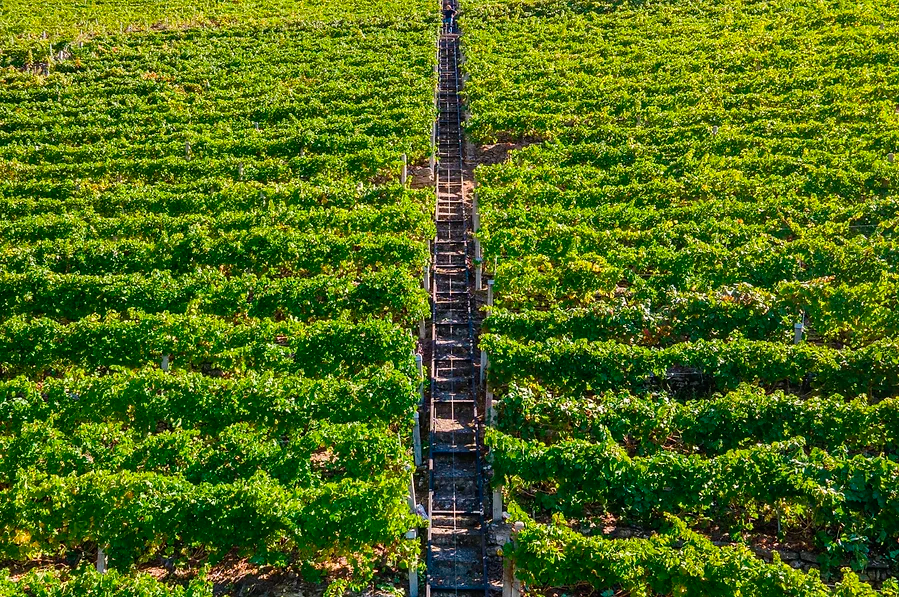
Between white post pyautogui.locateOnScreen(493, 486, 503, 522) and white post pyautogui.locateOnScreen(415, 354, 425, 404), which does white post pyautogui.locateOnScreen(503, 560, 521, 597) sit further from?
white post pyautogui.locateOnScreen(415, 354, 425, 404)

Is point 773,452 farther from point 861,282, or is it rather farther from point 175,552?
point 175,552

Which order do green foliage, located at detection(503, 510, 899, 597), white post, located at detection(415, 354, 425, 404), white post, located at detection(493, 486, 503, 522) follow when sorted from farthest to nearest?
white post, located at detection(415, 354, 425, 404) < white post, located at detection(493, 486, 503, 522) < green foliage, located at detection(503, 510, 899, 597)

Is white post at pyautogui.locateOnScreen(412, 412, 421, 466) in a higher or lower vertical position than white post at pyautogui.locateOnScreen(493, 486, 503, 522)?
higher

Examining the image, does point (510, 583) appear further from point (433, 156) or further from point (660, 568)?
point (433, 156)

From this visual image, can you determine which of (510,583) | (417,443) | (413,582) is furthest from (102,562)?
(510,583)

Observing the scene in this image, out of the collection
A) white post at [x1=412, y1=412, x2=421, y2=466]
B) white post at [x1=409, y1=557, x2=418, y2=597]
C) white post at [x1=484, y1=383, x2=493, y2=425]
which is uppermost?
white post at [x1=484, y1=383, x2=493, y2=425]

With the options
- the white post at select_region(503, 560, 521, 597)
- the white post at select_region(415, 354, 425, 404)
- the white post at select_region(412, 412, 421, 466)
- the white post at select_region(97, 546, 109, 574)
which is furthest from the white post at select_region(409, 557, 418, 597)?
the white post at select_region(97, 546, 109, 574)

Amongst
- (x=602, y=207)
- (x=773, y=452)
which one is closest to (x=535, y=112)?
→ (x=602, y=207)

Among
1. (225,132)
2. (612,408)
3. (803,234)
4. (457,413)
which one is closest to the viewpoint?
(612,408)

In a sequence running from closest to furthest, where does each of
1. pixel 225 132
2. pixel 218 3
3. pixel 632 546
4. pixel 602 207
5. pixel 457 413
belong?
pixel 632 546, pixel 457 413, pixel 602 207, pixel 225 132, pixel 218 3
